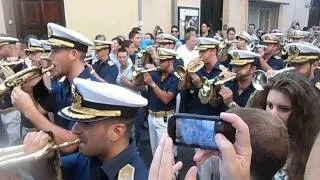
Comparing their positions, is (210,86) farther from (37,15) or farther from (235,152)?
(37,15)

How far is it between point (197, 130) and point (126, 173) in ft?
2.97

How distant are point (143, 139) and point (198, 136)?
5517mm

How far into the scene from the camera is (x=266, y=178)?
1208 millimetres

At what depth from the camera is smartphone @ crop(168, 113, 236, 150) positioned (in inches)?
39.8

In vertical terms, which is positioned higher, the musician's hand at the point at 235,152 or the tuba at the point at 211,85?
the musician's hand at the point at 235,152

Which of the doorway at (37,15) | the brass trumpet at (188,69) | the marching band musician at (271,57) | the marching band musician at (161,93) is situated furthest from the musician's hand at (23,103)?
the doorway at (37,15)

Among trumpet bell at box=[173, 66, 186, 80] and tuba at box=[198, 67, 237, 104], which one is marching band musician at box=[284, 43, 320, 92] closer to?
tuba at box=[198, 67, 237, 104]

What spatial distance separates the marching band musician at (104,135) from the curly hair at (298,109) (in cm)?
80

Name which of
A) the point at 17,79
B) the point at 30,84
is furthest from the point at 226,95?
the point at 17,79

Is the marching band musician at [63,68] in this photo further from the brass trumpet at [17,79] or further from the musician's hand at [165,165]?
the musician's hand at [165,165]

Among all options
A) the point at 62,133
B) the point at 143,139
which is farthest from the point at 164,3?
the point at 62,133

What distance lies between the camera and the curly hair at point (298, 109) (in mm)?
1967

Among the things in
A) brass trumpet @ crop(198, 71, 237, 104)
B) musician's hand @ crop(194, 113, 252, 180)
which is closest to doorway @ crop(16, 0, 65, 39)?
brass trumpet @ crop(198, 71, 237, 104)

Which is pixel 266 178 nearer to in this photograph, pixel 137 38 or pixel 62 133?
pixel 62 133
